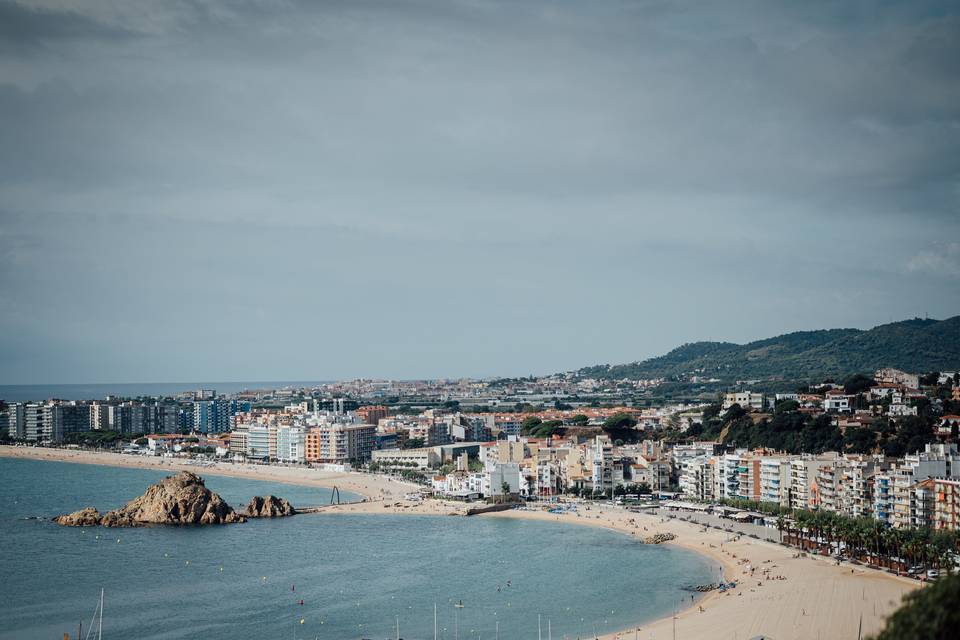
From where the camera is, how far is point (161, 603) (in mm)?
26734

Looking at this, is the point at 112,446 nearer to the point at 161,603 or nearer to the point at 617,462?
the point at 617,462

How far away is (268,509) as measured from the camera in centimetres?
4341

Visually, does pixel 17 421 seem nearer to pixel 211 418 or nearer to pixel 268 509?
pixel 211 418

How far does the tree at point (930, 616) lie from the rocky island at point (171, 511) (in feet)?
111

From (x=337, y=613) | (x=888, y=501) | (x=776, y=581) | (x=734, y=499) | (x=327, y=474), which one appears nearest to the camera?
(x=337, y=613)

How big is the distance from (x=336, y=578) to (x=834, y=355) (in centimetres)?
10608

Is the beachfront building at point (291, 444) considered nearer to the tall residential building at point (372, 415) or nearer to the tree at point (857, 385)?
the tall residential building at point (372, 415)

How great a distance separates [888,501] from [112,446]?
65.2 metres

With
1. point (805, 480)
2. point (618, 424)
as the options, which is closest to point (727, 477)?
point (805, 480)

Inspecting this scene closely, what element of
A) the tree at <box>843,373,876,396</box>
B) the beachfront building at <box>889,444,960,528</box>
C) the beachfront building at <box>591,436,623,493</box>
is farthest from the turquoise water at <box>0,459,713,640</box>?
the tree at <box>843,373,876,396</box>

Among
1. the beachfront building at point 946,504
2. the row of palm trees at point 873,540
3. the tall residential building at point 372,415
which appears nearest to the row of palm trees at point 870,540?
the row of palm trees at point 873,540

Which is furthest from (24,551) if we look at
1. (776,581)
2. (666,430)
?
(666,430)

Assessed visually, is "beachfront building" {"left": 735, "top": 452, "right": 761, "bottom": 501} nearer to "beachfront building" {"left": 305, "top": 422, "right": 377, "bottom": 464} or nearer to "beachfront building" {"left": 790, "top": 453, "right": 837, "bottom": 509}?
"beachfront building" {"left": 790, "top": 453, "right": 837, "bottom": 509}

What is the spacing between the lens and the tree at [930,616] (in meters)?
11.7
